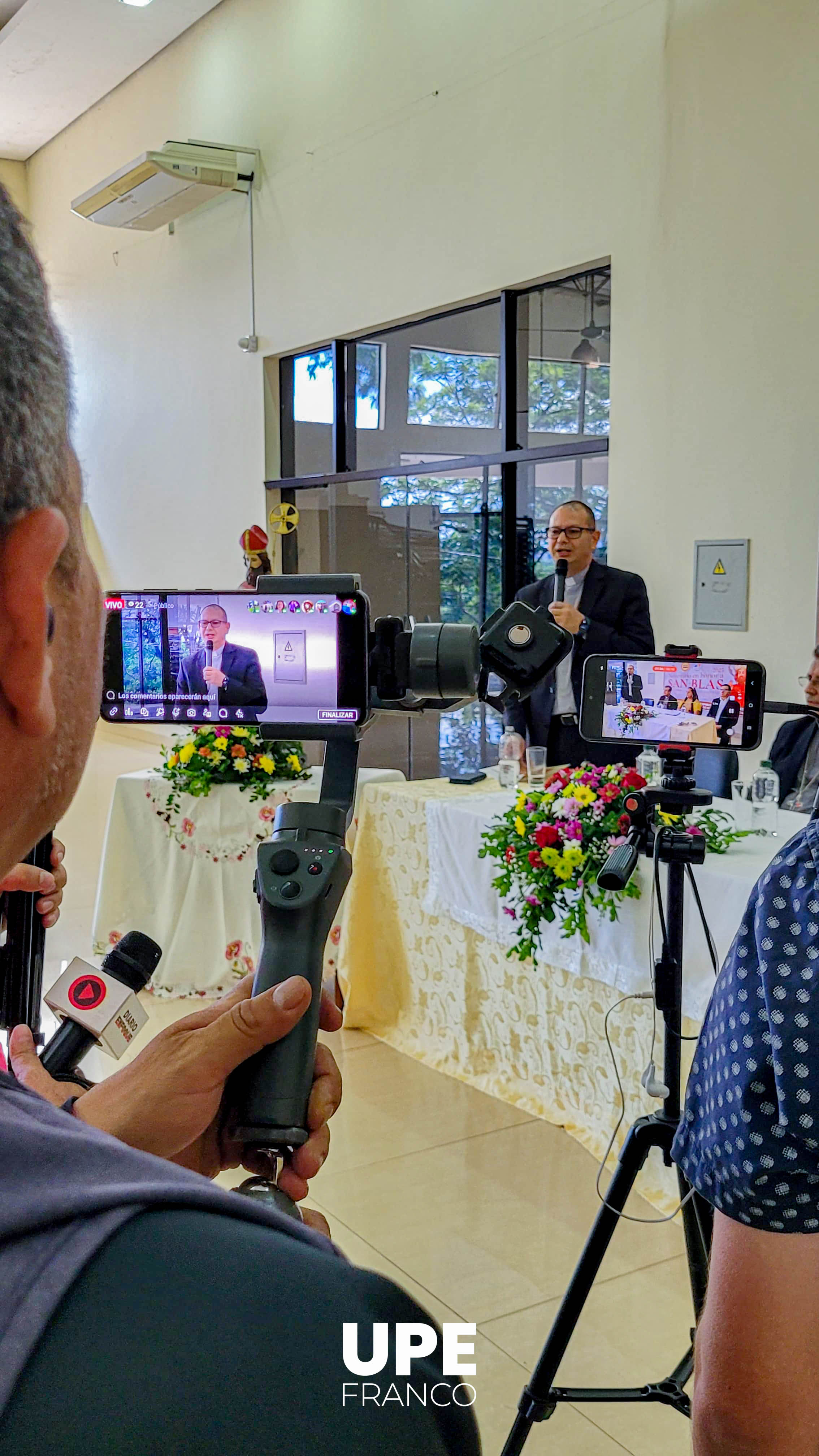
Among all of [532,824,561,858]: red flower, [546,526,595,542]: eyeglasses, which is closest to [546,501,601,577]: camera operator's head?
→ [546,526,595,542]: eyeglasses

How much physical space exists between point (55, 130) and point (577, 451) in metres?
7.30

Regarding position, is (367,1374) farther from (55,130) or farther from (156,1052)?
(55,130)

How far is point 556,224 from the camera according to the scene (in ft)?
16.3

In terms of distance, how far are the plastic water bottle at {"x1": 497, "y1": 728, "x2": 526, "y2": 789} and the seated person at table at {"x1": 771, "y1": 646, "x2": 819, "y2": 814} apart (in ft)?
2.45

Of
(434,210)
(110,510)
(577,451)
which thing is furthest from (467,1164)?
(110,510)

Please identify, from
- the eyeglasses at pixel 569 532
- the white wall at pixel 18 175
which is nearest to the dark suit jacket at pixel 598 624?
the eyeglasses at pixel 569 532

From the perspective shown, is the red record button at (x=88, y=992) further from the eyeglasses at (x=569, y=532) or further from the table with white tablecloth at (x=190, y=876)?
the eyeglasses at (x=569, y=532)

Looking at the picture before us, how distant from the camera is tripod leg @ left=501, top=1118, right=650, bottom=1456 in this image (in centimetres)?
172

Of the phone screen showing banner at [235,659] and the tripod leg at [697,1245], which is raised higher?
the phone screen showing banner at [235,659]

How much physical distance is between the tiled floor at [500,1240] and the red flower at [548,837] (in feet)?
2.59

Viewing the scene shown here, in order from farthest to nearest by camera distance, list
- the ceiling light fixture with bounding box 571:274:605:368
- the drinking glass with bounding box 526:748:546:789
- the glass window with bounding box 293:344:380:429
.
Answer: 1. the glass window with bounding box 293:344:380:429
2. the ceiling light fixture with bounding box 571:274:605:368
3. the drinking glass with bounding box 526:748:546:789

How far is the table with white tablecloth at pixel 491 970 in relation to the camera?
2736mm

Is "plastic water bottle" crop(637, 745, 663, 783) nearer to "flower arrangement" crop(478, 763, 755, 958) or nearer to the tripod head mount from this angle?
"flower arrangement" crop(478, 763, 755, 958)

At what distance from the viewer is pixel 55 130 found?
10086 mm
